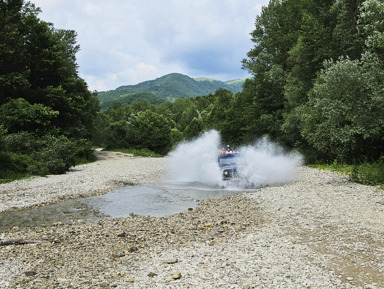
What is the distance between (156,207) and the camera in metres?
15.0

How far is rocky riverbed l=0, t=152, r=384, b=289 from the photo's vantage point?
6.45 meters

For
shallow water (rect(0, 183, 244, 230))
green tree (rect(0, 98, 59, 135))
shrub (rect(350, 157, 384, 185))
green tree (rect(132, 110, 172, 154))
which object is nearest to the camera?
shallow water (rect(0, 183, 244, 230))

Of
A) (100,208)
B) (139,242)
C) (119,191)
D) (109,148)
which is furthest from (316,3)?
(109,148)

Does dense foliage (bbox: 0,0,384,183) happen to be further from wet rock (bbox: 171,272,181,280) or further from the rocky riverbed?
wet rock (bbox: 171,272,181,280)

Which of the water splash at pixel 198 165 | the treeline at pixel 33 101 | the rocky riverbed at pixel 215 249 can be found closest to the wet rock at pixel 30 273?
the rocky riverbed at pixel 215 249

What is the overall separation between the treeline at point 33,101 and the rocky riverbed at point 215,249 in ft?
44.8

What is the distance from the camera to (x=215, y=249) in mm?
8273

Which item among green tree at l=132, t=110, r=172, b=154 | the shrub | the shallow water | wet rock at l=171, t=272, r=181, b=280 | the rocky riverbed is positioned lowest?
the shallow water

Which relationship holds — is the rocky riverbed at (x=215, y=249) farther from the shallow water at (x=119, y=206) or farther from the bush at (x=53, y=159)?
the bush at (x=53, y=159)

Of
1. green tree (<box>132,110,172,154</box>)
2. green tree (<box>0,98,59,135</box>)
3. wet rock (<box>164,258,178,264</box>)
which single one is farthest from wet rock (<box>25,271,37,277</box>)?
green tree (<box>132,110,172,154</box>)

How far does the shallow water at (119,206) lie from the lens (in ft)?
40.7

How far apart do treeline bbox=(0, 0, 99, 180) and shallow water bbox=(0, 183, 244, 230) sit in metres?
10.4

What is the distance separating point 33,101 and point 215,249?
1484 inches

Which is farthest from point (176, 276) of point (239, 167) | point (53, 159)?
point (53, 159)
